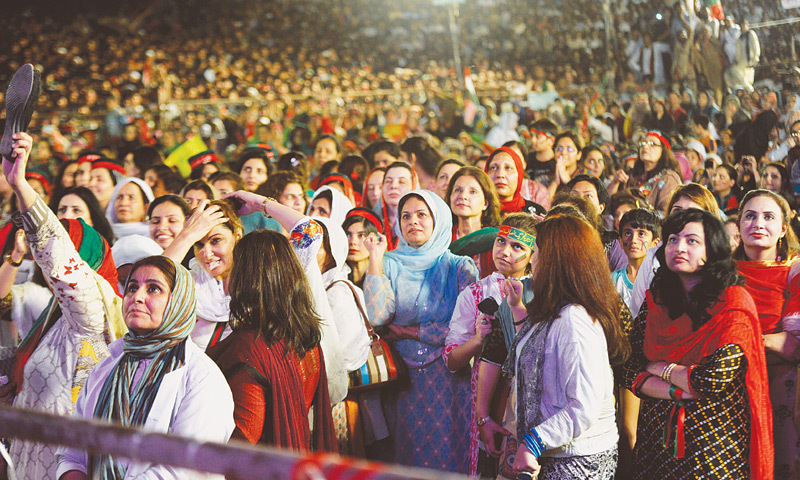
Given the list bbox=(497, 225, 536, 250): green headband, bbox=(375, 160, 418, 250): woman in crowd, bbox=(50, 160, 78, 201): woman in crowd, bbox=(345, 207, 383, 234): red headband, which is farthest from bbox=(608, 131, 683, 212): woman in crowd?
bbox=(50, 160, 78, 201): woman in crowd

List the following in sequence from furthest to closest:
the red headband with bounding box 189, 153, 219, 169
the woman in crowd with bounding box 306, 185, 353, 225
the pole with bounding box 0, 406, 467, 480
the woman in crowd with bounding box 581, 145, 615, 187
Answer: the red headband with bounding box 189, 153, 219, 169
the woman in crowd with bounding box 581, 145, 615, 187
the woman in crowd with bounding box 306, 185, 353, 225
the pole with bounding box 0, 406, 467, 480

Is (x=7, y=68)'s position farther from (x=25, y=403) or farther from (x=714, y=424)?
(x=714, y=424)

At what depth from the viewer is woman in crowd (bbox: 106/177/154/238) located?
4.01 meters

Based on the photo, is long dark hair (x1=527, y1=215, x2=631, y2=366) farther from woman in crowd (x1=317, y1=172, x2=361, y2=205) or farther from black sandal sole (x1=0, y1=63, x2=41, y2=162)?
woman in crowd (x1=317, y1=172, x2=361, y2=205)

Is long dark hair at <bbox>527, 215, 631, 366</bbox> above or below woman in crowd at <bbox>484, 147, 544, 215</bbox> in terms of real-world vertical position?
below

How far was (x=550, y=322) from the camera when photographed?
2221mm

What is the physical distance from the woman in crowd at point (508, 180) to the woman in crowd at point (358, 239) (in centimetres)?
94

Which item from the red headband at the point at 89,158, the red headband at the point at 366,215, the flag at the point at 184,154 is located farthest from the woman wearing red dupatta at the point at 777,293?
the flag at the point at 184,154

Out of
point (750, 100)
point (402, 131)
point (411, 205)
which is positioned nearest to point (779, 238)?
point (411, 205)

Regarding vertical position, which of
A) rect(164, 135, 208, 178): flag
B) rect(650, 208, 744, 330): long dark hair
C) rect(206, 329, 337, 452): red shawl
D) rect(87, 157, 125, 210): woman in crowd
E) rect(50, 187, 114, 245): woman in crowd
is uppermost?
rect(164, 135, 208, 178): flag

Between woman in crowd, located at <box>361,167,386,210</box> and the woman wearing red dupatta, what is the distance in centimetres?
233

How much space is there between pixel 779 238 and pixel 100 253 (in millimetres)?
2579

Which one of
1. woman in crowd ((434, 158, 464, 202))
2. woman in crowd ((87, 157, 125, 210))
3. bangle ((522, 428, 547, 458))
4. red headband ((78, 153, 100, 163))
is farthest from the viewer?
red headband ((78, 153, 100, 163))

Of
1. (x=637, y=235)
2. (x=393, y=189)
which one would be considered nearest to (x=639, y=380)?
(x=637, y=235)
